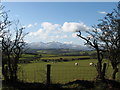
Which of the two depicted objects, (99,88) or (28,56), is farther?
(28,56)

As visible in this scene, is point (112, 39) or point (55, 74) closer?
point (112, 39)

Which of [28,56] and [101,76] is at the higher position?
[28,56]

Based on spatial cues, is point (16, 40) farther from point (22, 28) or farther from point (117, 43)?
point (117, 43)

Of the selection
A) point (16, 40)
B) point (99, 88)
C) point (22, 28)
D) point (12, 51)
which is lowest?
point (99, 88)

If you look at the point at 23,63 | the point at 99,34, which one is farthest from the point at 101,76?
the point at 23,63

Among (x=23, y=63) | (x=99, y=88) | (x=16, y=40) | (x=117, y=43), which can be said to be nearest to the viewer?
(x=99, y=88)

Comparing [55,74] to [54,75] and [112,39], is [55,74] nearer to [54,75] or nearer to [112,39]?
[54,75]

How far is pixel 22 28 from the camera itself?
11.3m

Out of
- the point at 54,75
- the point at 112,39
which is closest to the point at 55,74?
the point at 54,75

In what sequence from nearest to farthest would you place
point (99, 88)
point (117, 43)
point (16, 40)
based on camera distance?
point (99, 88) < point (16, 40) < point (117, 43)

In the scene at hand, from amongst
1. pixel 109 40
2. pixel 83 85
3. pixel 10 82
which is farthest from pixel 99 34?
pixel 10 82

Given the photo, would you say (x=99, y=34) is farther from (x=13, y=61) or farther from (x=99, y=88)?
(x=13, y=61)

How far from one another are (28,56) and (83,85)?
15.2 feet

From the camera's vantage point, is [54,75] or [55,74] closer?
[54,75]
